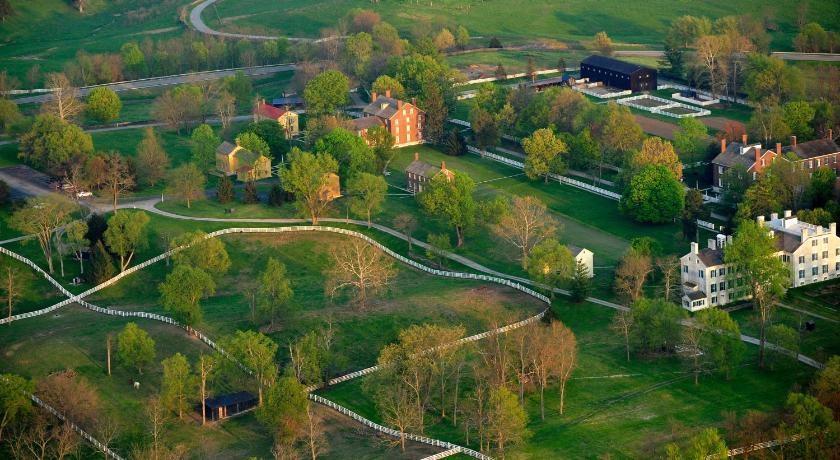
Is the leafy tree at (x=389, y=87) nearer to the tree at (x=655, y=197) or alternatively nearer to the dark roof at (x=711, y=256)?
the tree at (x=655, y=197)

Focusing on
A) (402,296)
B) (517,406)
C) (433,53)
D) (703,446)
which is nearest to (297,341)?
(402,296)

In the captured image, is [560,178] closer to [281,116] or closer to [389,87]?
[389,87]

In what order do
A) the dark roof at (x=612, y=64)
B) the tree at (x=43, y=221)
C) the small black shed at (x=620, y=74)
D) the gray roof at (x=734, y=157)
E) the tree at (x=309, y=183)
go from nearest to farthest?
1. the tree at (x=43, y=221)
2. the gray roof at (x=734, y=157)
3. the tree at (x=309, y=183)
4. the small black shed at (x=620, y=74)
5. the dark roof at (x=612, y=64)

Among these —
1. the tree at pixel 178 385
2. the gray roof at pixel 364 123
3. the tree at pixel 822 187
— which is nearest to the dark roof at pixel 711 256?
the tree at pixel 822 187

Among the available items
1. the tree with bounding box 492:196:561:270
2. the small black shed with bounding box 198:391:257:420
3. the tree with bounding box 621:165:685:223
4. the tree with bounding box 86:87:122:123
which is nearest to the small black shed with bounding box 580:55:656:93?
the tree with bounding box 621:165:685:223

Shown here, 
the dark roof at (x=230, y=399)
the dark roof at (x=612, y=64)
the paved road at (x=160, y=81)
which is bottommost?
the paved road at (x=160, y=81)
